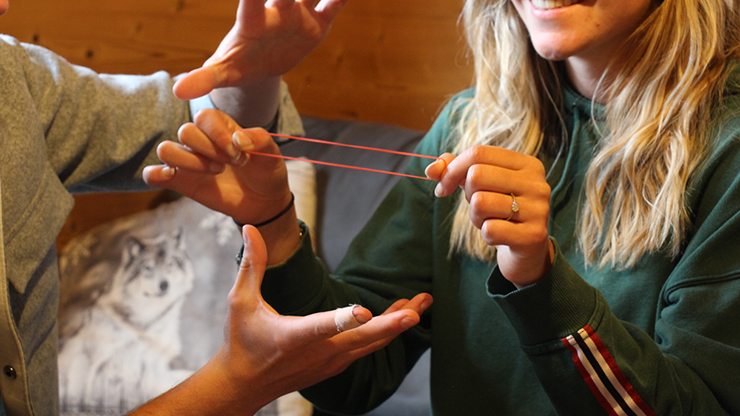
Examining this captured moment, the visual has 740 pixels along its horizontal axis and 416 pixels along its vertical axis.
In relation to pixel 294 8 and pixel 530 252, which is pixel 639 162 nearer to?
pixel 530 252

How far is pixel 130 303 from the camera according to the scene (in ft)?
3.92

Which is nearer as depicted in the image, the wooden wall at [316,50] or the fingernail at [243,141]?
the fingernail at [243,141]

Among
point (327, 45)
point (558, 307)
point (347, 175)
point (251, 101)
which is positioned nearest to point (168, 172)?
point (251, 101)

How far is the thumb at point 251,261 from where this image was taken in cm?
51

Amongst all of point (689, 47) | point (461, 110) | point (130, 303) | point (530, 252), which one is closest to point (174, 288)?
point (130, 303)

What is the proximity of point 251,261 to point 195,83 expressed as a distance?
6.8 inches

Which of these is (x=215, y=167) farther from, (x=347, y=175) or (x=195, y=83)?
(x=347, y=175)

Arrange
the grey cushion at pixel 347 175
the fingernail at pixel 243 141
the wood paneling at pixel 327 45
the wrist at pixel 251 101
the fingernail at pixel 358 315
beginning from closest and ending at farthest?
1. the fingernail at pixel 358 315
2. the fingernail at pixel 243 141
3. the wrist at pixel 251 101
4. the wood paneling at pixel 327 45
5. the grey cushion at pixel 347 175

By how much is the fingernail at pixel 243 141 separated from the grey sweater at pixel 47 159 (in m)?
0.18

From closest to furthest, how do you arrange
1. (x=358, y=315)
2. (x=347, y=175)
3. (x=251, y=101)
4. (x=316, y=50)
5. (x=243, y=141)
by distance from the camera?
(x=358, y=315), (x=243, y=141), (x=251, y=101), (x=316, y=50), (x=347, y=175)

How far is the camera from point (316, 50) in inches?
43.3

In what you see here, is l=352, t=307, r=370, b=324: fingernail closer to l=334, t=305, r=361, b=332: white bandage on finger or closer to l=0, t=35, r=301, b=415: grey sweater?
l=334, t=305, r=361, b=332: white bandage on finger

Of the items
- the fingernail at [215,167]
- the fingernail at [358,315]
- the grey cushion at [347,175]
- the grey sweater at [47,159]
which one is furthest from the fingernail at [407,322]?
the grey cushion at [347,175]

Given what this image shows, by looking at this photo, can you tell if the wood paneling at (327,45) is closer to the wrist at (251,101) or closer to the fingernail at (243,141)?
the wrist at (251,101)
